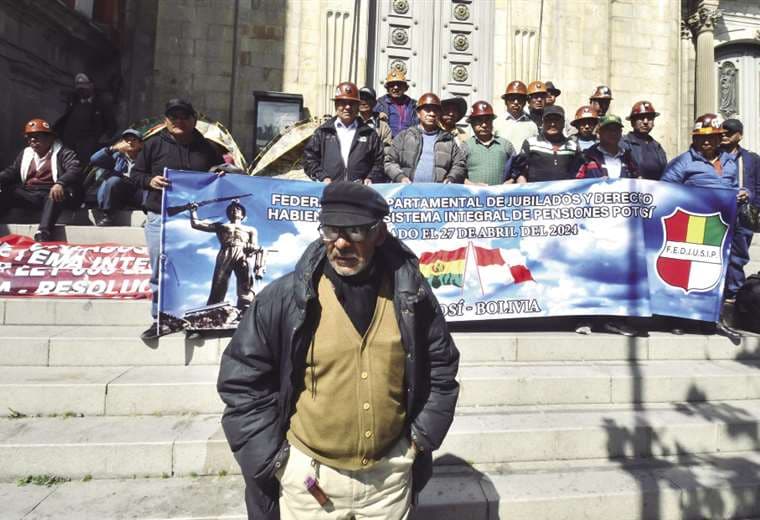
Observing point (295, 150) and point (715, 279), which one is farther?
point (295, 150)

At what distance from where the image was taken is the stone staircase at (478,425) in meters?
3.03

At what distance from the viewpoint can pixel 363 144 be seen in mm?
5129

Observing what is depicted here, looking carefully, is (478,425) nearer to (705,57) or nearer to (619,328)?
(619,328)

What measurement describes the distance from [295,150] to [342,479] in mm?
7428

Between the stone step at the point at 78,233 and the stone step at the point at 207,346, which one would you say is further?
the stone step at the point at 78,233

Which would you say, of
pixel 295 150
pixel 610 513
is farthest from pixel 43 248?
pixel 610 513

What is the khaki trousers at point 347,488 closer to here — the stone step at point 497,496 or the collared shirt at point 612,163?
the stone step at point 497,496

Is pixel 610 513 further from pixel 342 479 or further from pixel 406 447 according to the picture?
pixel 342 479

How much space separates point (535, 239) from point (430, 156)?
4.79ft

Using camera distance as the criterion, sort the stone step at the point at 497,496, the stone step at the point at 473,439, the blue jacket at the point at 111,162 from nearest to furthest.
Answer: the stone step at the point at 497,496 < the stone step at the point at 473,439 < the blue jacket at the point at 111,162

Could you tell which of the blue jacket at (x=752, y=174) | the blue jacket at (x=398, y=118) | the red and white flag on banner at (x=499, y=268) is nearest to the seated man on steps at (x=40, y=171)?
the blue jacket at (x=398, y=118)

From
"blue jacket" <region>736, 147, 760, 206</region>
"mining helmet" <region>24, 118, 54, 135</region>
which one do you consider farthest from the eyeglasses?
"blue jacket" <region>736, 147, 760, 206</region>

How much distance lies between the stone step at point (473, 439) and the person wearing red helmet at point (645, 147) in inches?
125

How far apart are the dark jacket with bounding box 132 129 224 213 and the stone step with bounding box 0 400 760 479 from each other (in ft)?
6.66
